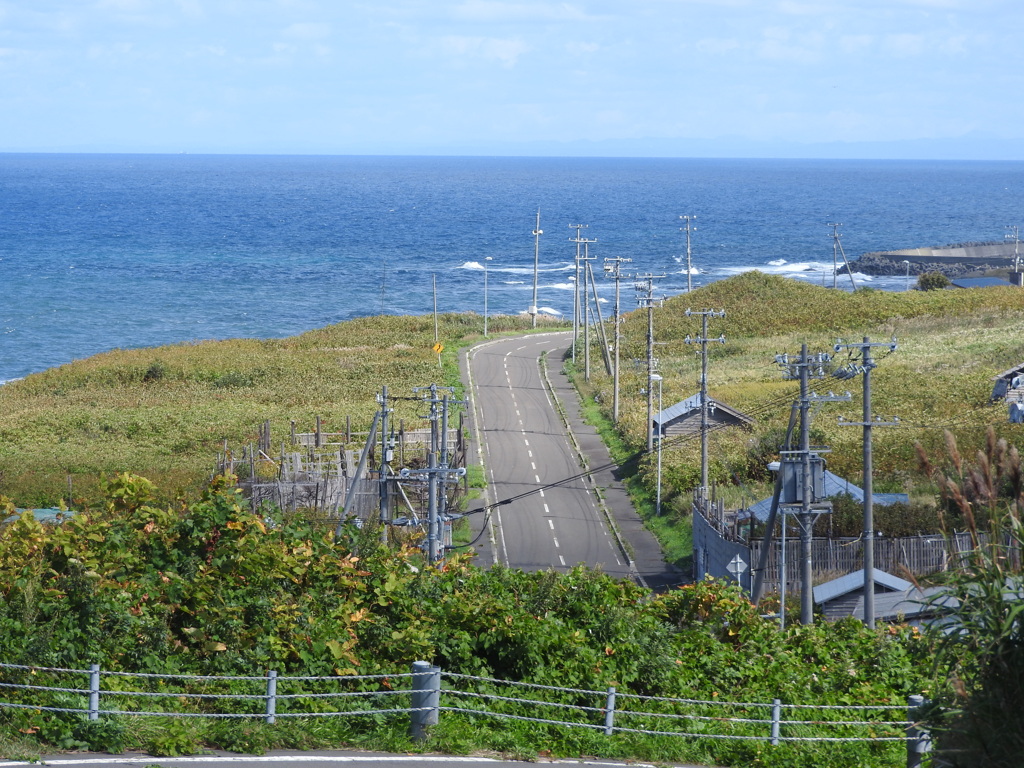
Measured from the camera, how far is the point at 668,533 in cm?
3438

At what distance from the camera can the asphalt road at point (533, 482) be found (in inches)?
1280

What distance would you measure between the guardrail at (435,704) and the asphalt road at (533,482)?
65.9ft

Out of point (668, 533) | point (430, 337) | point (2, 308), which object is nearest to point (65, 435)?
point (668, 533)

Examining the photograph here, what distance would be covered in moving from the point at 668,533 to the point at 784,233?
162 meters

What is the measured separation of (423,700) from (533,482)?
30920 millimetres

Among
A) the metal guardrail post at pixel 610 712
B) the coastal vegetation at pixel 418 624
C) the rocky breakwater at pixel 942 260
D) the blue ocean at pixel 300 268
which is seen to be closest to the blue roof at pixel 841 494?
the coastal vegetation at pixel 418 624

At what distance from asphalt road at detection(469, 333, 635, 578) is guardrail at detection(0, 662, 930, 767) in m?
20.1

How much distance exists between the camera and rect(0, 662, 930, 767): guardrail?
9320mm

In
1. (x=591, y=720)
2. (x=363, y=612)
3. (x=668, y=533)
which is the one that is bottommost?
(x=668, y=533)

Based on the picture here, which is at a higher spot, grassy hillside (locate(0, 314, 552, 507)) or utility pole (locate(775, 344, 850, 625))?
utility pole (locate(775, 344, 850, 625))

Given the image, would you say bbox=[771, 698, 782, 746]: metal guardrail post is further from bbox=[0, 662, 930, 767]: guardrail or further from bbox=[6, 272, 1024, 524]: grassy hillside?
bbox=[6, 272, 1024, 524]: grassy hillside

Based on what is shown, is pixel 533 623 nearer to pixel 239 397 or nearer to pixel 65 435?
pixel 65 435

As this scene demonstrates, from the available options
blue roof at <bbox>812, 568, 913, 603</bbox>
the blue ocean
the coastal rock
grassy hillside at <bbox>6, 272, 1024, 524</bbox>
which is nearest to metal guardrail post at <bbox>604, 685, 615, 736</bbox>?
blue roof at <bbox>812, 568, 913, 603</bbox>

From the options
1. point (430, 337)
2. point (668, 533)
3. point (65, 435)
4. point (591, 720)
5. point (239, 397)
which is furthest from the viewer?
point (430, 337)
